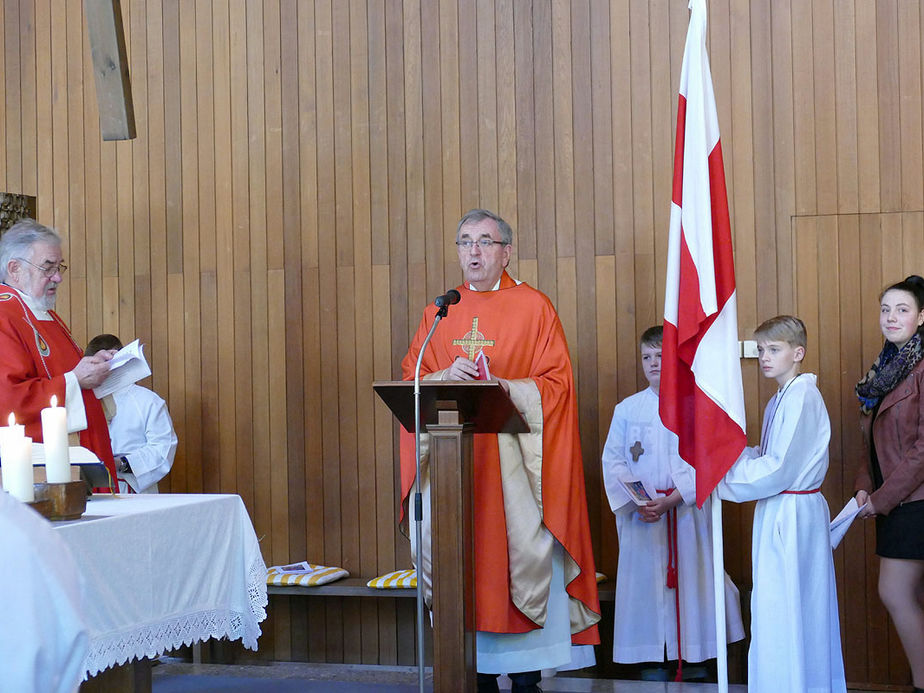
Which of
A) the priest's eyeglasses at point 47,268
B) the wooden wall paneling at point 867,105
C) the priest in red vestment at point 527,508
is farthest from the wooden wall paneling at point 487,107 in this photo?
the priest's eyeglasses at point 47,268

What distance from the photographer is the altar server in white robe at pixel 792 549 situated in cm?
401

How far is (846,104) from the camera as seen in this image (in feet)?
17.7

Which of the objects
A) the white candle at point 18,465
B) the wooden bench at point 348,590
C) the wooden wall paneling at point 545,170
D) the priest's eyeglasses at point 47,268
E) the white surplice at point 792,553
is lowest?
the wooden bench at point 348,590

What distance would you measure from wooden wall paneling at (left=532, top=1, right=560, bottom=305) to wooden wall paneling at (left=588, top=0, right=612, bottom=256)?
0.22m

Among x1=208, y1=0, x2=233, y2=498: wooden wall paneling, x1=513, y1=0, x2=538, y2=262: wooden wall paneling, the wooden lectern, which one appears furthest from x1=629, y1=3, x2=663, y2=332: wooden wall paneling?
x1=208, y1=0, x2=233, y2=498: wooden wall paneling

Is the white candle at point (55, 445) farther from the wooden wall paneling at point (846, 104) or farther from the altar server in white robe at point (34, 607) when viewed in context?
the wooden wall paneling at point (846, 104)

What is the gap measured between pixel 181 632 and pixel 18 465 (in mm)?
835

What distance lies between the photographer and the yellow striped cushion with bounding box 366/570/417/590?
17.7 feet

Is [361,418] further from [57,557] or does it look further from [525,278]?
[57,557]

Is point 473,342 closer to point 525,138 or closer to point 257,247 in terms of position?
point 525,138

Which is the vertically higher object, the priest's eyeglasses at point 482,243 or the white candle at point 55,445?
the priest's eyeglasses at point 482,243

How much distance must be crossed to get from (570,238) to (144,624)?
3383mm

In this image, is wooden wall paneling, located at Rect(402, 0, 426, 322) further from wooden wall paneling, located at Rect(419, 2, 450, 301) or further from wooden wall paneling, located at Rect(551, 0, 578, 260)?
wooden wall paneling, located at Rect(551, 0, 578, 260)

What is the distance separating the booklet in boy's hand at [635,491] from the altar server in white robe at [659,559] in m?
0.02
